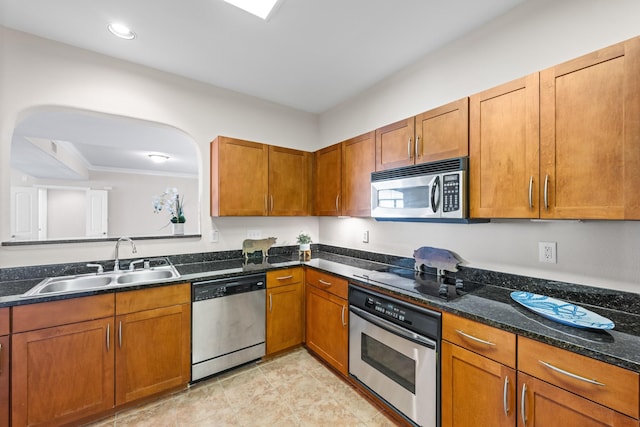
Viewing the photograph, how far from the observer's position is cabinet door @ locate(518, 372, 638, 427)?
3.26ft

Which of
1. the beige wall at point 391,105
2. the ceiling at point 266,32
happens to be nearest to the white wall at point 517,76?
the beige wall at point 391,105

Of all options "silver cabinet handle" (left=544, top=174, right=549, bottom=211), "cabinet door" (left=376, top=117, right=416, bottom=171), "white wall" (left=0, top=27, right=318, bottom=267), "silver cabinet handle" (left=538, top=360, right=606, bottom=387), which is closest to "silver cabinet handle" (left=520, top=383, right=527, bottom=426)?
"silver cabinet handle" (left=538, top=360, right=606, bottom=387)

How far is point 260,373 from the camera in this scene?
2.41m

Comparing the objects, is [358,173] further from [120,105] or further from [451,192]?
[120,105]

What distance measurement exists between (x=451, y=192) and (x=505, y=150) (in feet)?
1.22

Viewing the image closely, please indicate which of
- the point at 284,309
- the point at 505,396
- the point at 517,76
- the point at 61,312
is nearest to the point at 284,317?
the point at 284,309

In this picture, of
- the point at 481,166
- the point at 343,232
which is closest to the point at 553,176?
the point at 481,166

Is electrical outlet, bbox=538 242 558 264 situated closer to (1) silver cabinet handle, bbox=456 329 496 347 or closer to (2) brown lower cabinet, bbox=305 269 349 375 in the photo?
(1) silver cabinet handle, bbox=456 329 496 347

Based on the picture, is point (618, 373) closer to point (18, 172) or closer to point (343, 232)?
point (343, 232)

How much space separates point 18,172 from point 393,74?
6704 millimetres

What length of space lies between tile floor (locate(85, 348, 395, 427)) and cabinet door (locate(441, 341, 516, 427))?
1.98 ft

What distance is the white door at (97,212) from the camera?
5.81 m

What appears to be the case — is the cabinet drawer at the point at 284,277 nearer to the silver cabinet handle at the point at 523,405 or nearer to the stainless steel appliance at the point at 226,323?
the stainless steel appliance at the point at 226,323

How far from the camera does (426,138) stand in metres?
1.96
